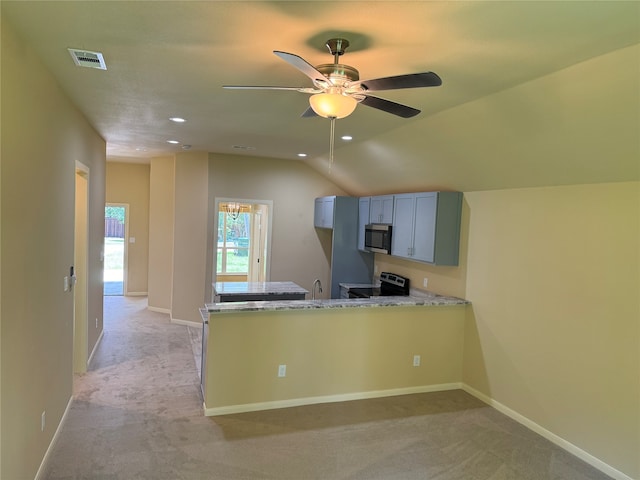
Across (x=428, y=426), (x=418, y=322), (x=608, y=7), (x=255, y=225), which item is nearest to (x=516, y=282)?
(x=418, y=322)

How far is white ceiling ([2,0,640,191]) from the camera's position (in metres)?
1.76

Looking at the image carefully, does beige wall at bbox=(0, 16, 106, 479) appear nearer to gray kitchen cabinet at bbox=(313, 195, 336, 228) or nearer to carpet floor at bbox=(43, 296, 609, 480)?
carpet floor at bbox=(43, 296, 609, 480)

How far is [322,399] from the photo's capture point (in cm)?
404

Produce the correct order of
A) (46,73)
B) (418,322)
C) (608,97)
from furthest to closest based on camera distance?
(418,322) → (46,73) → (608,97)

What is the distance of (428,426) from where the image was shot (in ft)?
12.0

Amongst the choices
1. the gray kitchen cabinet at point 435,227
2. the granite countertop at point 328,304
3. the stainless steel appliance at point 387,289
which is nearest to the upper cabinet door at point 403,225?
the gray kitchen cabinet at point 435,227

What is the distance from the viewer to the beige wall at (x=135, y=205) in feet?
27.8

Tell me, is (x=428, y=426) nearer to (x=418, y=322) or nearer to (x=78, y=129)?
(x=418, y=322)

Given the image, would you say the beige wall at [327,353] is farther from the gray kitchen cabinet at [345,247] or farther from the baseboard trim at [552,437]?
the gray kitchen cabinet at [345,247]

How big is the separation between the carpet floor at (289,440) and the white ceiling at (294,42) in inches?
107

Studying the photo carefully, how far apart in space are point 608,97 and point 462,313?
8.86 feet

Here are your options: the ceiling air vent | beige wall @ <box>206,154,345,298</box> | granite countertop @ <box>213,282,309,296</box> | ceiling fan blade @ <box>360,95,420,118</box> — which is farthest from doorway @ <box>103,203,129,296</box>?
ceiling fan blade @ <box>360,95,420,118</box>

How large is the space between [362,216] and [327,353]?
2.60 meters

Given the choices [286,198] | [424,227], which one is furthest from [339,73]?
[286,198]
